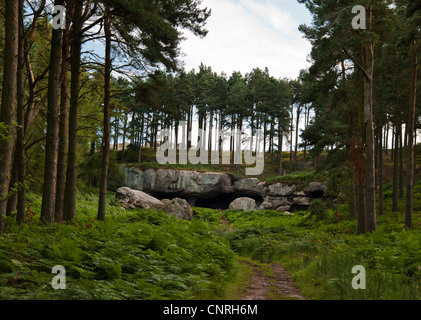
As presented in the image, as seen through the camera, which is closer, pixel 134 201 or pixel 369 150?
pixel 369 150

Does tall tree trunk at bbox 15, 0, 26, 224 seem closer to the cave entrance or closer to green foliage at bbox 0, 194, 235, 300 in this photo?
green foliage at bbox 0, 194, 235, 300

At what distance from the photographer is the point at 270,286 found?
7.01 metres

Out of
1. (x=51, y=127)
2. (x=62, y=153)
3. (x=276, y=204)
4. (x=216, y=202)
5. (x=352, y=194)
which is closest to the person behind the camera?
(x=51, y=127)

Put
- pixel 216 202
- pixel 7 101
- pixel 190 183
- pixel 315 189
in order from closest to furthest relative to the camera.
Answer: pixel 7 101
pixel 315 189
pixel 190 183
pixel 216 202

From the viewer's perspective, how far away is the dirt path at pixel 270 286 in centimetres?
597

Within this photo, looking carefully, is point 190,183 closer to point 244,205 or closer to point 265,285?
point 244,205

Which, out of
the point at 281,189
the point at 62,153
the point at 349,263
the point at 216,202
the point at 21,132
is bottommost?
the point at 216,202

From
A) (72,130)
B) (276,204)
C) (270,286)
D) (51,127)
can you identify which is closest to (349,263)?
(270,286)

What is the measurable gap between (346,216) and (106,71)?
1712 cm

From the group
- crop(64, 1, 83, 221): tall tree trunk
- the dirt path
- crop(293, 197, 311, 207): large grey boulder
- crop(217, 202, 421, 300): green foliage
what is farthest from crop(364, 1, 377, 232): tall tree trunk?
crop(293, 197, 311, 207): large grey boulder

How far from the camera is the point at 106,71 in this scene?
12.6 metres

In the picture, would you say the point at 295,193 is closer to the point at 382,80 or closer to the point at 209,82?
the point at 382,80

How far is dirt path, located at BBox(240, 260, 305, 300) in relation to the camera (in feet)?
19.6
